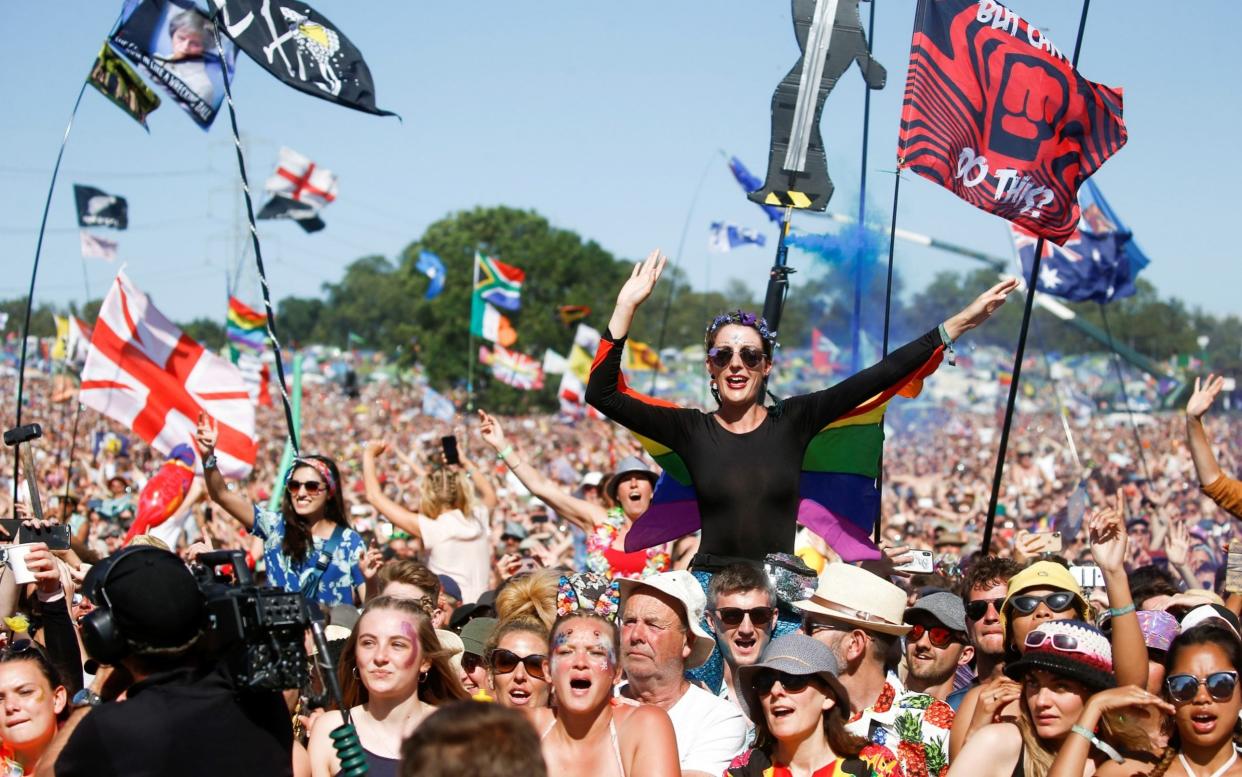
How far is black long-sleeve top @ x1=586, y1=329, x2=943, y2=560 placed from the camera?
16.9 ft

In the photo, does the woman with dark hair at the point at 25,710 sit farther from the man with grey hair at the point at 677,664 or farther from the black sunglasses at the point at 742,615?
the black sunglasses at the point at 742,615

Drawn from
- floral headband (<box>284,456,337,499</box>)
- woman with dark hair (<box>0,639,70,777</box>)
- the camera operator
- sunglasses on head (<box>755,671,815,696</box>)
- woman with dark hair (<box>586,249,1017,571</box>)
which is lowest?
woman with dark hair (<box>0,639,70,777</box>)

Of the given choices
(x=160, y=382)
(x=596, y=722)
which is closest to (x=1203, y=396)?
(x=596, y=722)

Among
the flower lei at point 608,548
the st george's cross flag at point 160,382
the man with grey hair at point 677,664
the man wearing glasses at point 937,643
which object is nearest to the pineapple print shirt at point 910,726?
the man with grey hair at point 677,664

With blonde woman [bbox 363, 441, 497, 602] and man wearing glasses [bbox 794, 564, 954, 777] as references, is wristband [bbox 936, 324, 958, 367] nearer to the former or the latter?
man wearing glasses [bbox 794, 564, 954, 777]

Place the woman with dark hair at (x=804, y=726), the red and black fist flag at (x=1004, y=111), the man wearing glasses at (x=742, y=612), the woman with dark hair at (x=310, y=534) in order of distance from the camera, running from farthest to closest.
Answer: the red and black fist flag at (x=1004, y=111) < the woman with dark hair at (x=310, y=534) < the man wearing glasses at (x=742, y=612) < the woman with dark hair at (x=804, y=726)

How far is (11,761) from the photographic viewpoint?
457cm

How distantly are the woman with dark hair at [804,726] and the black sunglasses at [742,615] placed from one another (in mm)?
611

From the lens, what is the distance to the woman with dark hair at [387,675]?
14.6 feet

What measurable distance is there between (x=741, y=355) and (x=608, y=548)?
242 centimetres

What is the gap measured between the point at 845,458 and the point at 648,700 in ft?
5.41

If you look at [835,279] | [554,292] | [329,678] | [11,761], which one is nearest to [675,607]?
[329,678]

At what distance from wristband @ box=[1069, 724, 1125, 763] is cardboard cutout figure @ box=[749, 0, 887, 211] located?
282 centimetres

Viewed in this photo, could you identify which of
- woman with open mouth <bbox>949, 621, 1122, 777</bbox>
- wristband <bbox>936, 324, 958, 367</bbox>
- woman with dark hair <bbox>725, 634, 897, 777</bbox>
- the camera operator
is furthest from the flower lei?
the camera operator
